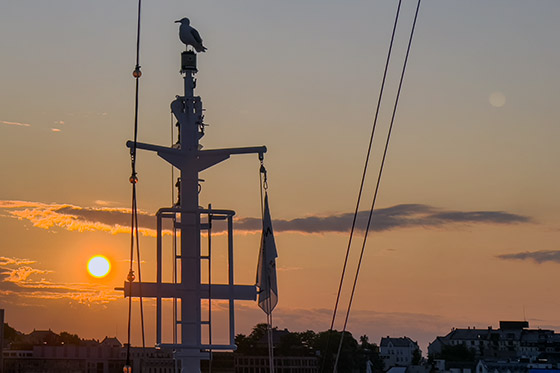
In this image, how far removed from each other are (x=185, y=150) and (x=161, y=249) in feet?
7.33

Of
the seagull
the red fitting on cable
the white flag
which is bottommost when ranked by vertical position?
the white flag

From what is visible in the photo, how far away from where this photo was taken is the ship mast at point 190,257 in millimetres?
20219

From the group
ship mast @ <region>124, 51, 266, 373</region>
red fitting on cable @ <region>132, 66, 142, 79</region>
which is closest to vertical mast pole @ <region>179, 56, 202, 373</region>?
ship mast @ <region>124, 51, 266, 373</region>

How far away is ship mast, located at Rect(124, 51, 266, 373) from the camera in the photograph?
796 inches

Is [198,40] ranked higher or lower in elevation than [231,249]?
higher

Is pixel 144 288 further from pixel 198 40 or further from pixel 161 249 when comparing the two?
pixel 198 40

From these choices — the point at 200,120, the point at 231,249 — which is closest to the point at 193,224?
the point at 231,249

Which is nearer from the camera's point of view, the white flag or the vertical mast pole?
the vertical mast pole

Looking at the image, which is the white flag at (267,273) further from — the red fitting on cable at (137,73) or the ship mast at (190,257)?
the red fitting on cable at (137,73)

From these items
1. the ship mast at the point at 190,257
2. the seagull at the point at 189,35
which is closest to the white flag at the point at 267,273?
the ship mast at the point at 190,257

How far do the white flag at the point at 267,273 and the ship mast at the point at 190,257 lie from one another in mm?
242

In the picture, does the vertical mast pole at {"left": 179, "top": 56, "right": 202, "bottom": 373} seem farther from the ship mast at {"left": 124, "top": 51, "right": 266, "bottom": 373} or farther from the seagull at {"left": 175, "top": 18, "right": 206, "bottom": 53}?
the seagull at {"left": 175, "top": 18, "right": 206, "bottom": 53}

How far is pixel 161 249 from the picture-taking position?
1980 centimetres

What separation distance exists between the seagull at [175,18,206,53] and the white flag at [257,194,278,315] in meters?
3.45
